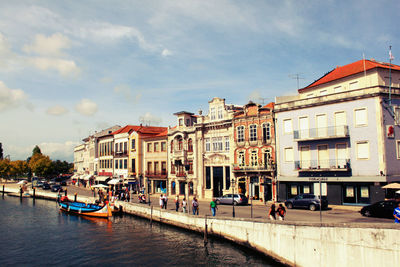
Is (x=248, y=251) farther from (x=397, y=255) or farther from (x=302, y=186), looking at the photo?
(x=302, y=186)

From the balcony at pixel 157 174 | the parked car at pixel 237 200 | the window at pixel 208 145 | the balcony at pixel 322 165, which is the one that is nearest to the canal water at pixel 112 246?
the parked car at pixel 237 200

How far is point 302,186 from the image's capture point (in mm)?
42156

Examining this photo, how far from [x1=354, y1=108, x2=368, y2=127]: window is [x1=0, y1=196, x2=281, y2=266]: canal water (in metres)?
20.6

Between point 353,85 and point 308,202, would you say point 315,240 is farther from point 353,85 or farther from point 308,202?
point 353,85

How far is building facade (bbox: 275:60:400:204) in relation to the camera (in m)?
35.8

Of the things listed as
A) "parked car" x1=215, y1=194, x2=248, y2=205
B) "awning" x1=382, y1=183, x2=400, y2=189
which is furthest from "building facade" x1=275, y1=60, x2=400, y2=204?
"parked car" x1=215, y1=194, x2=248, y2=205

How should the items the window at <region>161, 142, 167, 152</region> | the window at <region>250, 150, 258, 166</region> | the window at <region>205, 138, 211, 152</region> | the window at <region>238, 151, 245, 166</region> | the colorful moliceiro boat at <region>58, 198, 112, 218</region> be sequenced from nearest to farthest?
the colorful moliceiro boat at <region>58, 198, 112, 218</region> → the window at <region>250, 150, 258, 166</region> → the window at <region>238, 151, 245, 166</region> → the window at <region>205, 138, 211, 152</region> → the window at <region>161, 142, 167, 152</region>

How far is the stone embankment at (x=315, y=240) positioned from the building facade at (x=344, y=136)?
1476 cm

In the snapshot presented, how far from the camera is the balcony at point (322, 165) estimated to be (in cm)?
3812

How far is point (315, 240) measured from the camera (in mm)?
20078

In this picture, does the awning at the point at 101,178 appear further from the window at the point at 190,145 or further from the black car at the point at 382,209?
the black car at the point at 382,209

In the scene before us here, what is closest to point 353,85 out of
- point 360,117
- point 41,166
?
point 360,117

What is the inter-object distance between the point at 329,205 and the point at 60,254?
28.8 m

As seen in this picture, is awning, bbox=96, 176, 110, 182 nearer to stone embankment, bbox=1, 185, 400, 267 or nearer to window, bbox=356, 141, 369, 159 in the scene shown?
stone embankment, bbox=1, 185, 400, 267
